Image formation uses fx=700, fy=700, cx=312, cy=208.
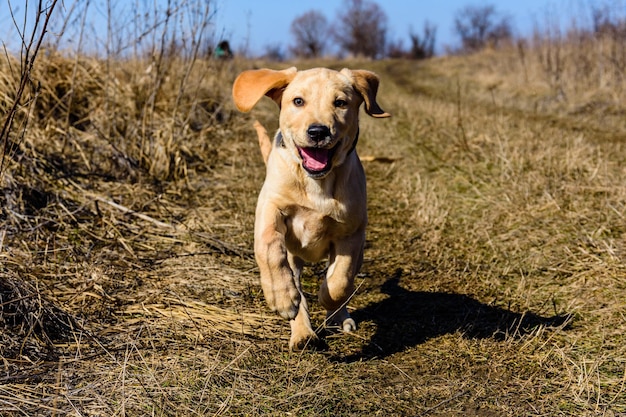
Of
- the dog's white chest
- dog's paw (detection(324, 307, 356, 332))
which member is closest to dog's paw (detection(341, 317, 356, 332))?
dog's paw (detection(324, 307, 356, 332))

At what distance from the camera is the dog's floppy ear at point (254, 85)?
3.63 meters

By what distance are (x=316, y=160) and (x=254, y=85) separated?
56 cm

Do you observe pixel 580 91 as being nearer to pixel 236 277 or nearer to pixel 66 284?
pixel 236 277

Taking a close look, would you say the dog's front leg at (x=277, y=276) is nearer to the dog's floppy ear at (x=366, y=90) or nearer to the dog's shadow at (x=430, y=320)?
the dog's shadow at (x=430, y=320)

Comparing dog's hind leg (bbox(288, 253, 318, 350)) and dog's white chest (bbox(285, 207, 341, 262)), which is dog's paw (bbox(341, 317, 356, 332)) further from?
dog's white chest (bbox(285, 207, 341, 262))

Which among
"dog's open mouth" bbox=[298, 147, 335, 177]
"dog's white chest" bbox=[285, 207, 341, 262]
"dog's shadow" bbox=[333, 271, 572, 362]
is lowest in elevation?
"dog's shadow" bbox=[333, 271, 572, 362]

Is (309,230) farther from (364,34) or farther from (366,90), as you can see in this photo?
(364,34)

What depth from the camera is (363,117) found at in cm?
1216

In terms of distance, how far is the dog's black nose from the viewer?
3.29m

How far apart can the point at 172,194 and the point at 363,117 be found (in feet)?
20.8

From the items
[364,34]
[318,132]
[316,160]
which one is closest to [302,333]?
[316,160]

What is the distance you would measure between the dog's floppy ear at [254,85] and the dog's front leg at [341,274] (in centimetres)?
87


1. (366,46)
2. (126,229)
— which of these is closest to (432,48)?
(366,46)

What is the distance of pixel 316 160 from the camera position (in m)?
3.44
